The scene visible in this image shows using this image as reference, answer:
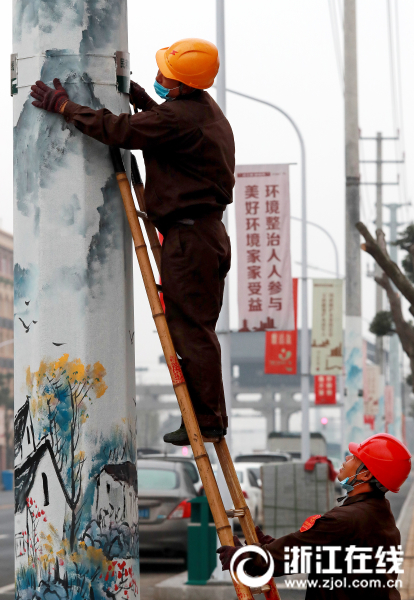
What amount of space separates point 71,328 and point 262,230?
39.7ft

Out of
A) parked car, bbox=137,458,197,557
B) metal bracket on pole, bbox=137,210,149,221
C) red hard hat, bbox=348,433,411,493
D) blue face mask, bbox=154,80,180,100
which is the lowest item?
parked car, bbox=137,458,197,557

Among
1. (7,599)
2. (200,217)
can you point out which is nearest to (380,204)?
(7,599)

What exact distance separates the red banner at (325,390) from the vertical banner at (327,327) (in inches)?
537

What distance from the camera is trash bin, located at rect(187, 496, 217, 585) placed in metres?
10.8

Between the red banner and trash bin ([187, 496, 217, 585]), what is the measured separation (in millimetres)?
27558

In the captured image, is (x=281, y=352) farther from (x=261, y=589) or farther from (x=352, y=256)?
(x=261, y=589)

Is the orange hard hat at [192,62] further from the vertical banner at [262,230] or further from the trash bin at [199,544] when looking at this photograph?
the vertical banner at [262,230]

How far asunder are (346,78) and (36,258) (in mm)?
18369

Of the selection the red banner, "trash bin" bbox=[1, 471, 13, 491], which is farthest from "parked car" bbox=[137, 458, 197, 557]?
"trash bin" bbox=[1, 471, 13, 491]

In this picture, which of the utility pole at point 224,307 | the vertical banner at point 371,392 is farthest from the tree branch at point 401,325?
the vertical banner at point 371,392

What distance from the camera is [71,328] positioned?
3.18 metres

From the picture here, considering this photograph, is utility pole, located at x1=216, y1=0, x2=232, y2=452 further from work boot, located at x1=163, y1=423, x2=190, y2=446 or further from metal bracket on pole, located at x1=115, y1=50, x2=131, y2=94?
metal bracket on pole, located at x1=115, y1=50, x2=131, y2=94

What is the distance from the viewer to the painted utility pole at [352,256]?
62.1 ft

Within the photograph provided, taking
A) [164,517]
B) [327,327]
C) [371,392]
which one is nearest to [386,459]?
[164,517]
